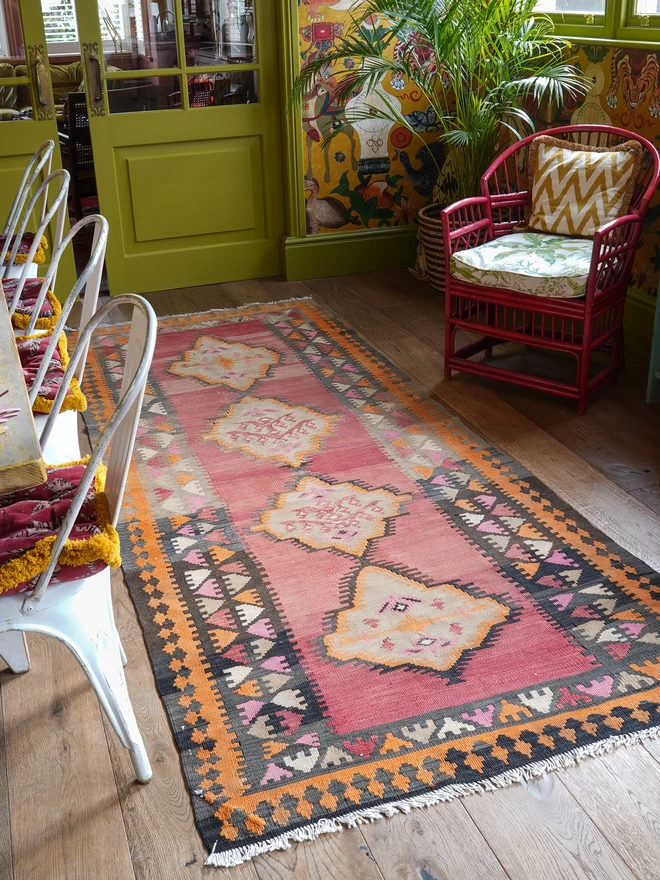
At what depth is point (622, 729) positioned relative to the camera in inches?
68.8

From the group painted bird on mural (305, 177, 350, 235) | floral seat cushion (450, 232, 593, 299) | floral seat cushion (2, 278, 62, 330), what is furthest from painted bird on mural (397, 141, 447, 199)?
floral seat cushion (2, 278, 62, 330)

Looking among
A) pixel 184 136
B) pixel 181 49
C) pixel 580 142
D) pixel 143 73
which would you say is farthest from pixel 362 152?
pixel 580 142

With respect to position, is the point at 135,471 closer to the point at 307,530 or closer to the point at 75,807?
the point at 307,530

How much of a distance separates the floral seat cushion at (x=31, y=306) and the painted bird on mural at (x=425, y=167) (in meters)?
2.32

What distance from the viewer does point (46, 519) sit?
1.53 meters

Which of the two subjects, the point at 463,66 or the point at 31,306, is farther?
the point at 463,66

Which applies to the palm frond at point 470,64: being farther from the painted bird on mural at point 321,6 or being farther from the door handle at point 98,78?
the door handle at point 98,78

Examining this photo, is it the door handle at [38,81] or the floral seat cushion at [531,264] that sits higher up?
the door handle at [38,81]

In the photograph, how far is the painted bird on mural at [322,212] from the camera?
442 cm

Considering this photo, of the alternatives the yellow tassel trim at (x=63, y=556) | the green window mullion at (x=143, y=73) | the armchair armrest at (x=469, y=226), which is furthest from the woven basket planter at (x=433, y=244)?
the yellow tassel trim at (x=63, y=556)

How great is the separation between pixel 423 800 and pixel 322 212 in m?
3.38

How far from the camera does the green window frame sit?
3381mm

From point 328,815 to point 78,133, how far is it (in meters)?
4.61

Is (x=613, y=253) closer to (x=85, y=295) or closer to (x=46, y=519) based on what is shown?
(x=85, y=295)
